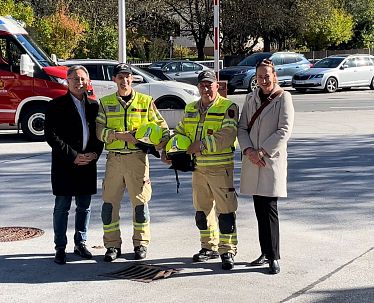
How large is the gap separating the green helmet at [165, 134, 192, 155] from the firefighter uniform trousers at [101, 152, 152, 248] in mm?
314

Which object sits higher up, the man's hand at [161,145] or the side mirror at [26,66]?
the side mirror at [26,66]

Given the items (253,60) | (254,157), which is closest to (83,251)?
(254,157)

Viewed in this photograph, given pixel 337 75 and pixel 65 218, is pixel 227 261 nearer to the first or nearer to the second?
pixel 65 218

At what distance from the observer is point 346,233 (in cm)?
798

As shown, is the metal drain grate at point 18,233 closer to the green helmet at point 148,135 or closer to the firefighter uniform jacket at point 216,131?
the green helmet at point 148,135

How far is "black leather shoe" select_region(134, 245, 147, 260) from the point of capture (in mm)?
7105

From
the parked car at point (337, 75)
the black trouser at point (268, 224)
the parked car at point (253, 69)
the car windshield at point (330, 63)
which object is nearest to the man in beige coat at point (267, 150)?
the black trouser at point (268, 224)

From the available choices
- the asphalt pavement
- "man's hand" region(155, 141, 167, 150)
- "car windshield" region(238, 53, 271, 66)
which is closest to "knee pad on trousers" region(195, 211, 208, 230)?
the asphalt pavement

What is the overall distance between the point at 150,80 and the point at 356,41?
126 feet

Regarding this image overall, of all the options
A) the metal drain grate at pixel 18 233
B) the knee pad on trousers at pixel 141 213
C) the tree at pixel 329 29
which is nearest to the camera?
the knee pad on trousers at pixel 141 213

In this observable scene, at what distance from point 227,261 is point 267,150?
3.53 ft

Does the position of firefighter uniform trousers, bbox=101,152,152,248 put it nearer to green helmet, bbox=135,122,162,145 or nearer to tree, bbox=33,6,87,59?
green helmet, bbox=135,122,162,145

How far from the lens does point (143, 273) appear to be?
6.68 metres

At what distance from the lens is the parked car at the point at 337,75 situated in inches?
1205
